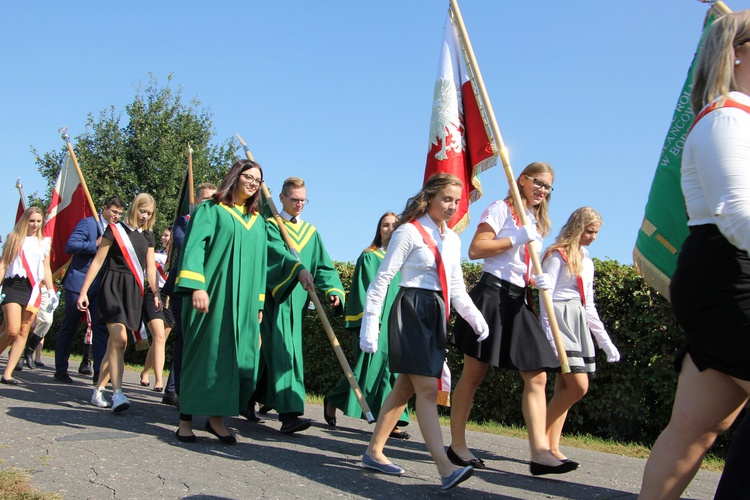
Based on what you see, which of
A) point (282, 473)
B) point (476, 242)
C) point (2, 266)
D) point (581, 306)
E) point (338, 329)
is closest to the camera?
point (282, 473)

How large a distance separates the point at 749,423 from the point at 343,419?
5252 mm

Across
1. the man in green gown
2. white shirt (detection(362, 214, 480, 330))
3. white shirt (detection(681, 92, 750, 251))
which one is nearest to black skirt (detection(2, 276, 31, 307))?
the man in green gown

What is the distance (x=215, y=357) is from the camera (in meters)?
5.21

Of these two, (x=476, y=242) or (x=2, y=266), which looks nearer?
(x=476, y=242)

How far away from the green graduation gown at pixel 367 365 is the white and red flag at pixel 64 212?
4379 millimetres

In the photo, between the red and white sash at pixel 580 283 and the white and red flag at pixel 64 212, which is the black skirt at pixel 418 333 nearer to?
the red and white sash at pixel 580 283

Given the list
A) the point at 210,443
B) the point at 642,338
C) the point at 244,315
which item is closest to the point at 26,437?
the point at 210,443

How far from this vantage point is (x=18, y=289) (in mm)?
8219

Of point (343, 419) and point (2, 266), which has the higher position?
point (2, 266)

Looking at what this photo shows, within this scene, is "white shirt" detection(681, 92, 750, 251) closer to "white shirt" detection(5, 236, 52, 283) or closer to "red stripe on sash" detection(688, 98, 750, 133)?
"red stripe on sash" detection(688, 98, 750, 133)

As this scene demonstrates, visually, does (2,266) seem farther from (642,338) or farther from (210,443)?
(642,338)

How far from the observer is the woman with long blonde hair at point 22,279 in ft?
26.5

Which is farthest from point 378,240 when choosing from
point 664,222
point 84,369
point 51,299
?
point 84,369

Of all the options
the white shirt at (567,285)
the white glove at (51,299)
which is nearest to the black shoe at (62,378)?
the white glove at (51,299)
